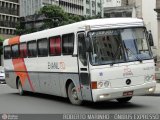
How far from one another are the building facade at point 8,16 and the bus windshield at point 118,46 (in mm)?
86544

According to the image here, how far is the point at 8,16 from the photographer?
10662cm

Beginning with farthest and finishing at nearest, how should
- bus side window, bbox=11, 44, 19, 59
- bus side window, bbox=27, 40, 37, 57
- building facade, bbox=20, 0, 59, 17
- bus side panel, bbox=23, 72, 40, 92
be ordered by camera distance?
1. building facade, bbox=20, 0, 59, 17
2. bus side window, bbox=11, 44, 19, 59
3. bus side panel, bbox=23, 72, 40, 92
4. bus side window, bbox=27, 40, 37, 57

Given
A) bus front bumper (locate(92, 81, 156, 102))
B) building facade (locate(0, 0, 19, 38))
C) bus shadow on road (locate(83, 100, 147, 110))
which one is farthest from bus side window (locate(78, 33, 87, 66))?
building facade (locate(0, 0, 19, 38))

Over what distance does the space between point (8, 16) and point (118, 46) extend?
9077cm

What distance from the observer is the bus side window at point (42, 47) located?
2198 cm

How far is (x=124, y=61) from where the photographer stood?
57.4ft

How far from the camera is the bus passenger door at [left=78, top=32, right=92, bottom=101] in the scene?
17.7 metres

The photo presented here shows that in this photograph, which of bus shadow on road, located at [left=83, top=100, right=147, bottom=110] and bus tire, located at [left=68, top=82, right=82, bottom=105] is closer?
bus shadow on road, located at [left=83, top=100, right=147, bottom=110]

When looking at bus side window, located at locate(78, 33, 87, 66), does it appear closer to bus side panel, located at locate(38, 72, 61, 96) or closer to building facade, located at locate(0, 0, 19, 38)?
bus side panel, located at locate(38, 72, 61, 96)

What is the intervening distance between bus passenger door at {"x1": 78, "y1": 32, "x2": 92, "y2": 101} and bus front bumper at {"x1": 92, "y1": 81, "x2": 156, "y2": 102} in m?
0.37

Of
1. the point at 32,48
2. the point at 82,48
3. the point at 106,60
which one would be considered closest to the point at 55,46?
the point at 82,48

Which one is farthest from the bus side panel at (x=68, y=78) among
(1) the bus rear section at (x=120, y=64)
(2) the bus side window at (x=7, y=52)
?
(2) the bus side window at (x=7, y=52)

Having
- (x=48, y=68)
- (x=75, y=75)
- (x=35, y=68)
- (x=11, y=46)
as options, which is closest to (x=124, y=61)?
(x=75, y=75)

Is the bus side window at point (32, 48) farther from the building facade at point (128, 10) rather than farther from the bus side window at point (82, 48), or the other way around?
the building facade at point (128, 10)
